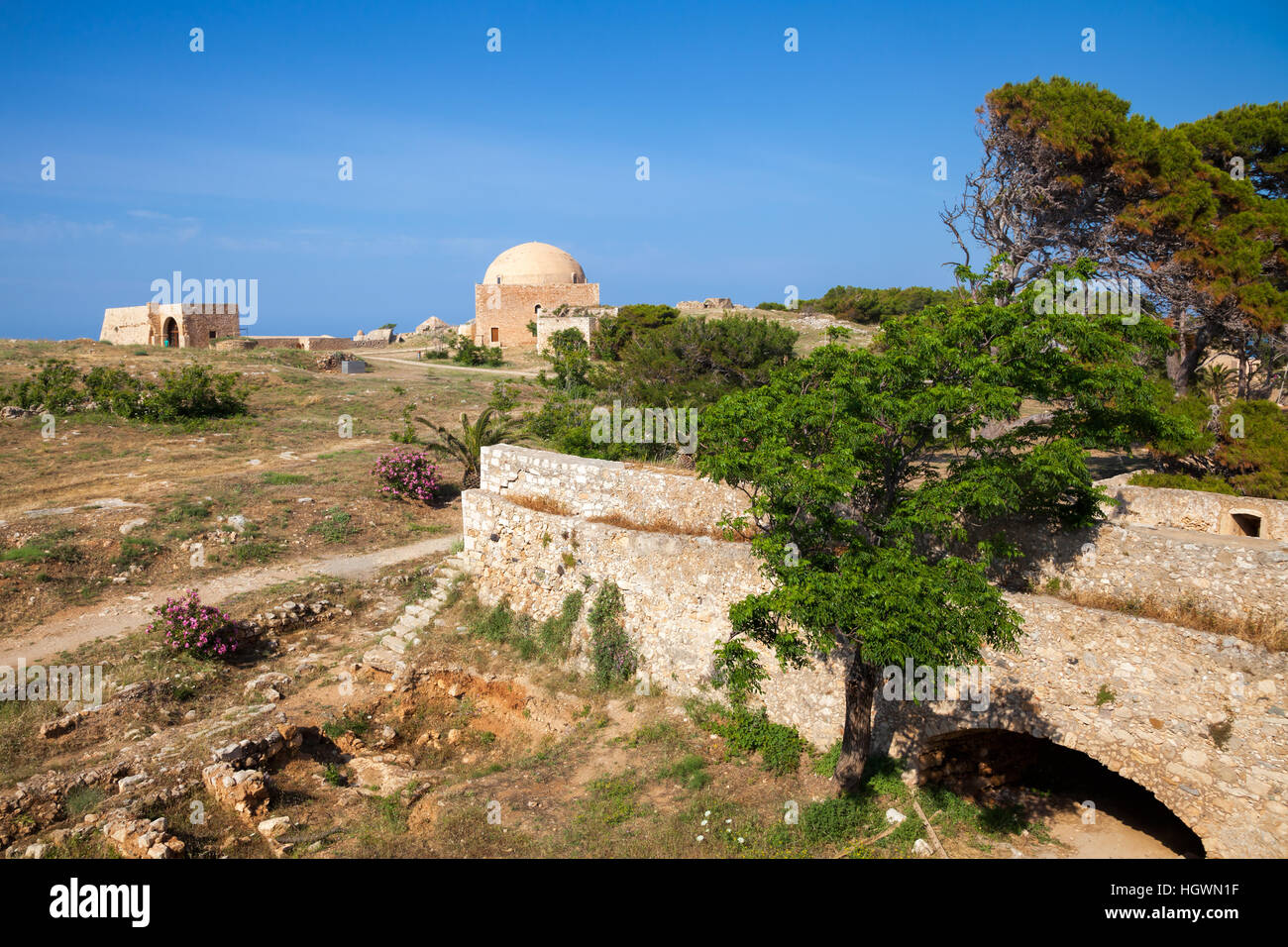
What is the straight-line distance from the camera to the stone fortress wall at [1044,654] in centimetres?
623

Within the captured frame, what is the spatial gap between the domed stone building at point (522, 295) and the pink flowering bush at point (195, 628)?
31492mm

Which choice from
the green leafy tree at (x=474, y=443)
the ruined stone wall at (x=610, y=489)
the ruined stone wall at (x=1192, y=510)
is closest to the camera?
the ruined stone wall at (x=1192, y=510)

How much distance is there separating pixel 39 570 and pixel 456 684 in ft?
24.6

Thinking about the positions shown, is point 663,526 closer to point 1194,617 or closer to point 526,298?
point 1194,617

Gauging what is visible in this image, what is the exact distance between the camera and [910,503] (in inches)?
271

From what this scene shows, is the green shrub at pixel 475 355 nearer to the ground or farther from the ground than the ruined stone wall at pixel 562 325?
nearer to the ground

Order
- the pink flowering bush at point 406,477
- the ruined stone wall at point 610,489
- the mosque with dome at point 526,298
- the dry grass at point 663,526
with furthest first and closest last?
the mosque with dome at point 526,298 < the pink flowering bush at point 406,477 < the ruined stone wall at point 610,489 < the dry grass at point 663,526

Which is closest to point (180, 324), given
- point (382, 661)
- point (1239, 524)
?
point (382, 661)

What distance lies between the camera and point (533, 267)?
43.4m

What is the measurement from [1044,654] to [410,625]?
8.81 metres

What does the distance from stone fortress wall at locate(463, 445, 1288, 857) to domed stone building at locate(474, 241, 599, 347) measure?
31.8 m

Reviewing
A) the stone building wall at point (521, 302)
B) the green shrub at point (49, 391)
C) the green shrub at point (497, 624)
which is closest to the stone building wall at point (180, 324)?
the green shrub at point (49, 391)

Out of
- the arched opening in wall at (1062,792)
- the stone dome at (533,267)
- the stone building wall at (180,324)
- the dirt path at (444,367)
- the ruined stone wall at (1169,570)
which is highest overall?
the stone dome at (533,267)

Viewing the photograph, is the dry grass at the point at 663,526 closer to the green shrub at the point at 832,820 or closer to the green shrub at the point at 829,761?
the green shrub at the point at 829,761
